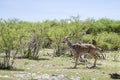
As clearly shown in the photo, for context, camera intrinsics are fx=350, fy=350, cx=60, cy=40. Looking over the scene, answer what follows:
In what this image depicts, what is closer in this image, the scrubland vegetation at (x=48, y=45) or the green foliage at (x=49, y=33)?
the scrubland vegetation at (x=48, y=45)

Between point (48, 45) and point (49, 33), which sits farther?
point (48, 45)

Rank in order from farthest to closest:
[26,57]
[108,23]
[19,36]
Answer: [108,23] → [26,57] → [19,36]

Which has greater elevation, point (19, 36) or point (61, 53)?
point (19, 36)

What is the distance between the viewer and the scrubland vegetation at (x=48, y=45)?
23533 mm

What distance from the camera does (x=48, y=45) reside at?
145 feet

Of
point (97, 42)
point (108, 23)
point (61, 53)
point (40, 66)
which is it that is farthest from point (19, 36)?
point (108, 23)

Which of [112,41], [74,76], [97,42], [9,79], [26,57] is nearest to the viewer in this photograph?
[9,79]

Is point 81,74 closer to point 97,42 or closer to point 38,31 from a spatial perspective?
point 38,31

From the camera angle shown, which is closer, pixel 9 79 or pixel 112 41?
pixel 9 79

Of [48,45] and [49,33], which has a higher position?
[49,33]

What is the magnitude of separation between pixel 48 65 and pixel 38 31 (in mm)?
7990

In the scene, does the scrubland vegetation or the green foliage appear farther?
the green foliage

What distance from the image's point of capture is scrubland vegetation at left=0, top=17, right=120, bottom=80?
77.2 feet

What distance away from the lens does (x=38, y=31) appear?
1315 inches
